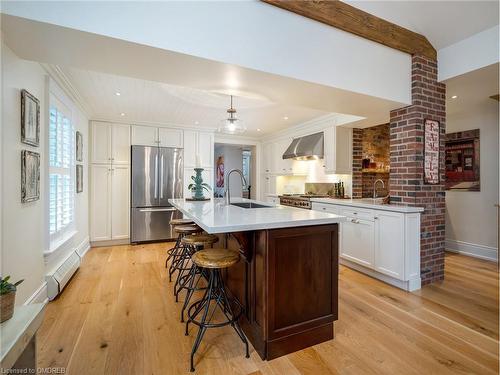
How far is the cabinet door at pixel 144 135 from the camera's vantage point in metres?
4.89

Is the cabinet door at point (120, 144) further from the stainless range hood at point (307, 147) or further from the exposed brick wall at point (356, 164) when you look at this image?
the exposed brick wall at point (356, 164)

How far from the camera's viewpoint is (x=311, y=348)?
71.4 inches

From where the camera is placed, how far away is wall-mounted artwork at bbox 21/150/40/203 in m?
2.01

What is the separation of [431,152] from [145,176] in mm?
4612

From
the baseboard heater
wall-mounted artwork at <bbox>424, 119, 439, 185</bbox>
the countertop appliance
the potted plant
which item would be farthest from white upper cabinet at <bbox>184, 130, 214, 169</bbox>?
the potted plant

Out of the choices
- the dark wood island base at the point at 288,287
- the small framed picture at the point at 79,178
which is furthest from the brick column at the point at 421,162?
the small framed picture at the point at 79,178

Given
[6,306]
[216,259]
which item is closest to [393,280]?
[216,259]

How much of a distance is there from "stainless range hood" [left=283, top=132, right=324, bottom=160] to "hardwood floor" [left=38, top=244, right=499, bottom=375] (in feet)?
8.21

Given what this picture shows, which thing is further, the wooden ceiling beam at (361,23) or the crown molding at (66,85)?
the crown molding at (66,85)

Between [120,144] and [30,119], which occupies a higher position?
[120,144]

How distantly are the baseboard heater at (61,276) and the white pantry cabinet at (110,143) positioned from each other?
208cm

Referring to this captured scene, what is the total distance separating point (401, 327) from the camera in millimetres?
2043

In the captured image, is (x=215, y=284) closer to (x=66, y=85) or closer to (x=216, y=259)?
(x=216, y=259)

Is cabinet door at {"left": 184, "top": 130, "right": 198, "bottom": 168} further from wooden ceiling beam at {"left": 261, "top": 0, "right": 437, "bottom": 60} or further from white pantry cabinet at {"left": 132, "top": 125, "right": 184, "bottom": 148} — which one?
wooden ceiling beam at {"left": 261, "top": 0, "right": 437, "bottom": 60}
